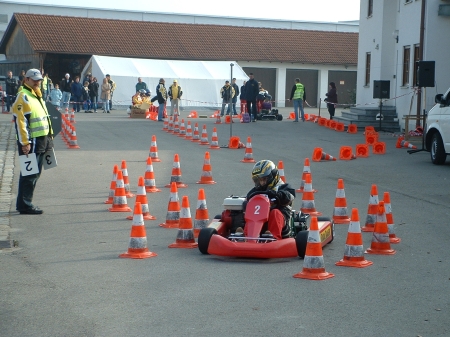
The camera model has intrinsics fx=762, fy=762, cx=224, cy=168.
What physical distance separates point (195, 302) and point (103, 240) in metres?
3.15

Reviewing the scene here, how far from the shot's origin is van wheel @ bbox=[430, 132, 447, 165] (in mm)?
18125

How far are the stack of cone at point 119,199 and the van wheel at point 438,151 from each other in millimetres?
9376

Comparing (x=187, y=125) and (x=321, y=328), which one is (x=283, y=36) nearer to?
(x=187, y=125)

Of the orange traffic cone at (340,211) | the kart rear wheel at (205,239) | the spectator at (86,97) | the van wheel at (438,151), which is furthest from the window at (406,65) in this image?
the kart rear wheel at (205,239)

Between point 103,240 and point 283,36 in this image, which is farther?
point 283,36

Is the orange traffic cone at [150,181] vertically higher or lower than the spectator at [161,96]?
lower

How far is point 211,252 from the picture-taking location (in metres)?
8.30

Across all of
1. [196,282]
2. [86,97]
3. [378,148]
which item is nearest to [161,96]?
[86,97]

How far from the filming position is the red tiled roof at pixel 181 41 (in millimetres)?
51344

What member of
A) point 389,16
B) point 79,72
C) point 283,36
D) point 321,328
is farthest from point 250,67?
→ point 321,328

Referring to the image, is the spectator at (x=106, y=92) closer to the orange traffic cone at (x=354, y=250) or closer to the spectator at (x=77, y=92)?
the spectator at (x=77, y=92)

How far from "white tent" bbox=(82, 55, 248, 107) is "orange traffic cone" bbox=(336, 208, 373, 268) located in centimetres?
3849

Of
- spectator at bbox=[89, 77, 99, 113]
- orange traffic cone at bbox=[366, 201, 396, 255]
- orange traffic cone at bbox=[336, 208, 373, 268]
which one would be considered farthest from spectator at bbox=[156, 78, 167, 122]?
orange traffic cone at bbox=[336, 208, 373, 268]

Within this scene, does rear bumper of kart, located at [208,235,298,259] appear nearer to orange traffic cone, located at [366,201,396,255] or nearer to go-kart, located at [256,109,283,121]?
orange traffic cone, located at [366,201,396,255]
